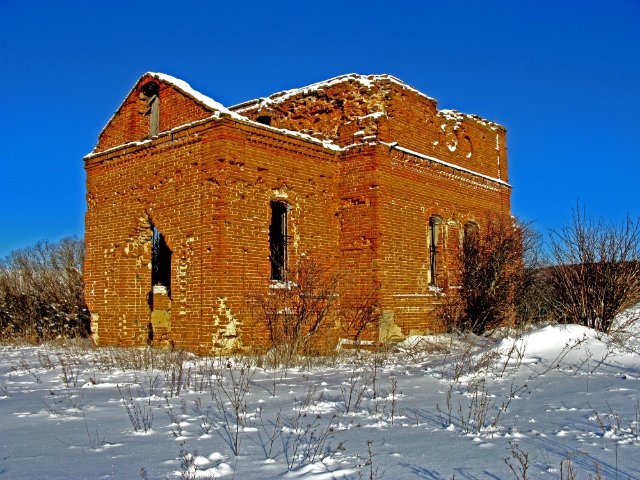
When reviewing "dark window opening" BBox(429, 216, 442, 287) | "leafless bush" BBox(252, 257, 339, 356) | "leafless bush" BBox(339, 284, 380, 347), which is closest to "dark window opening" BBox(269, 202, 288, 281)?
"leafless bush" BBox(252, 257, 339, 356)

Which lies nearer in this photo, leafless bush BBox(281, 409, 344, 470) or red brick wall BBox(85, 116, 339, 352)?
leafless bush BBox(281, 409, 344, 470)

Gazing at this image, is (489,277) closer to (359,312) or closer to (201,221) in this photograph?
(359,312)

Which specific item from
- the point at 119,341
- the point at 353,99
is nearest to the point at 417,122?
the point at 353,99

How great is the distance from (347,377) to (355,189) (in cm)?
573

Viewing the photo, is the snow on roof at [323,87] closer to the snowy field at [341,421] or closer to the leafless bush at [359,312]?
the leafless bush at [359,312]

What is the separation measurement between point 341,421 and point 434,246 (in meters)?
9.55

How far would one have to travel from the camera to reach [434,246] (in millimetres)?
14719

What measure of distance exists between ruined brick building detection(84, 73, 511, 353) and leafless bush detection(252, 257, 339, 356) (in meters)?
0.28

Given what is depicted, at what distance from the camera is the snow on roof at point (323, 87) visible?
13398 millimetres

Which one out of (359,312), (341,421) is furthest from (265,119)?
(341,421)

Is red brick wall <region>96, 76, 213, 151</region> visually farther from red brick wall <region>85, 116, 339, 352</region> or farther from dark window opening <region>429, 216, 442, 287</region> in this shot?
dark window opening <region>429, 216, 442, 287</region>

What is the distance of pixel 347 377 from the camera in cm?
838

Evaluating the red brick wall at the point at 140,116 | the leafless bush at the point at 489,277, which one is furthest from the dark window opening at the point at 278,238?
the leafless bush at the point at 489,277

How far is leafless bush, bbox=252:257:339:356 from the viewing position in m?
11.4
